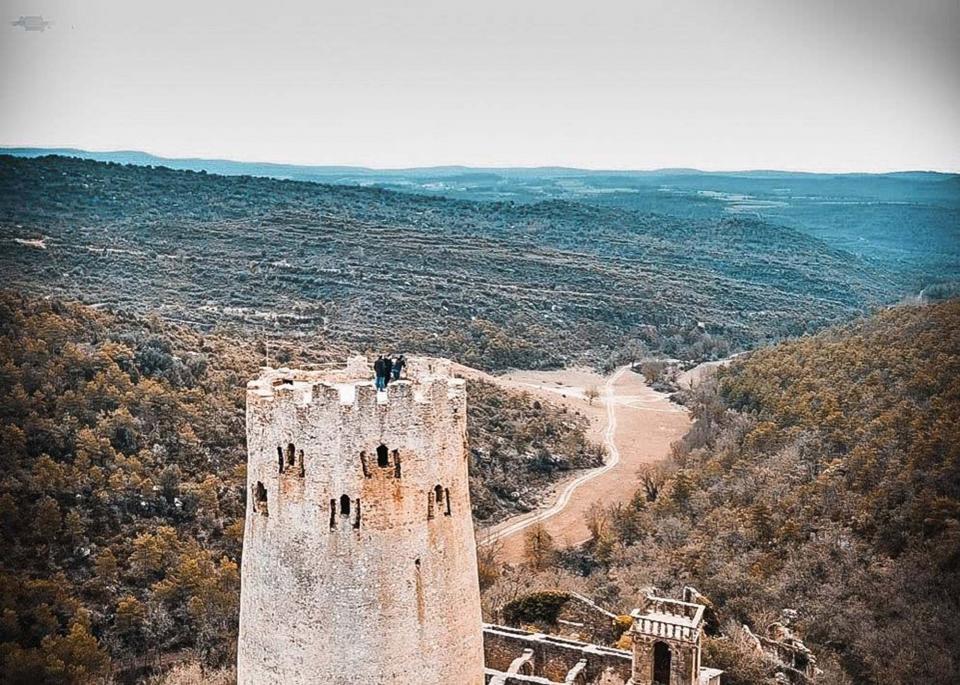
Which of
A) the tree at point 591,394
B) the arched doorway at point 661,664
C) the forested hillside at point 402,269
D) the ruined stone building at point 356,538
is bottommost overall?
the tree at point 591,394

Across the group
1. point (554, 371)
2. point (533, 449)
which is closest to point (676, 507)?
point (533, 449)

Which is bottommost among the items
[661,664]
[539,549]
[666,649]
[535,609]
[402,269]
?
[539,549]

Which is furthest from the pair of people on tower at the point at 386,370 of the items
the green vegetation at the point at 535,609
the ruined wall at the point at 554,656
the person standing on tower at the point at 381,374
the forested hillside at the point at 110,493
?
the green vegetation at the point at 535,609

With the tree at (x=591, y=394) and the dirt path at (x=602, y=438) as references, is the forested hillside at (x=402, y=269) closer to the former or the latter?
the dirt path at (x=602, y=438)

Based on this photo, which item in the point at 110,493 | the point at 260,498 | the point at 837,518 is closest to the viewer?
the point at 260,498

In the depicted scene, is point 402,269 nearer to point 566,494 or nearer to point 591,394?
point 591,394

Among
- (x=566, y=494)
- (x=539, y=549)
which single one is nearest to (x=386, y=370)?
(x=539, y=549)
